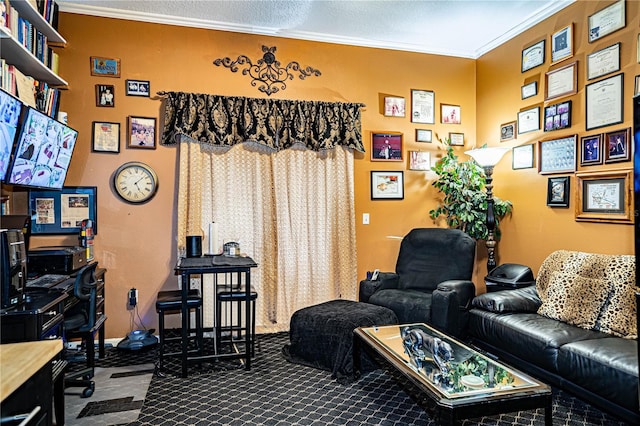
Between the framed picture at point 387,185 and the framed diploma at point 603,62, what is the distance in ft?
6.44

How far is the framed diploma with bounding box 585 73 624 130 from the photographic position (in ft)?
10.7

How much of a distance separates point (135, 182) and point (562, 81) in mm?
3933

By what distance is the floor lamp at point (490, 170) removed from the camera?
4129 millimetres

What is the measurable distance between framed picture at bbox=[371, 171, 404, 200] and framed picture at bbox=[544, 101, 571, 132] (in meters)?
1.50

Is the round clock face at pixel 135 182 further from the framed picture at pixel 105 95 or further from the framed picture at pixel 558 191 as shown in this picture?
the framed picture at pixel 558 191

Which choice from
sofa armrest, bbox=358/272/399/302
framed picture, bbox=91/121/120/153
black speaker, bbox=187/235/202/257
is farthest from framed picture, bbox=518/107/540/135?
framed picture, bbox=91/121/120/153

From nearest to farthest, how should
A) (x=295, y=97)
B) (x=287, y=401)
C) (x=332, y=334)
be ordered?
(x=287, y=401)
(x=332, y=334)
(x=295, y=97)

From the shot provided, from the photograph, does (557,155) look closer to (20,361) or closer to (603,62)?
(603,62)

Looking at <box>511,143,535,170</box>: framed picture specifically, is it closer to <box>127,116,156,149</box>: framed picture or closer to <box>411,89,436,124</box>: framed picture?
<box>411,89,436,124</box>: framed picture

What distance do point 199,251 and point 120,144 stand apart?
4.12ft

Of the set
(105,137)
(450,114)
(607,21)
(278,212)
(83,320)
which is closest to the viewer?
(83,320)

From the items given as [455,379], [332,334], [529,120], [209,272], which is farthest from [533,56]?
[209,272]

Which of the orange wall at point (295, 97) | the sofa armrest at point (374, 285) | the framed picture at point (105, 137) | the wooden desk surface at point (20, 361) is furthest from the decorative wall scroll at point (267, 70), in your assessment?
the wooden desk surface at point (20, 361)

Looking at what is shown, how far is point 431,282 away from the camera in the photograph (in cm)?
416
